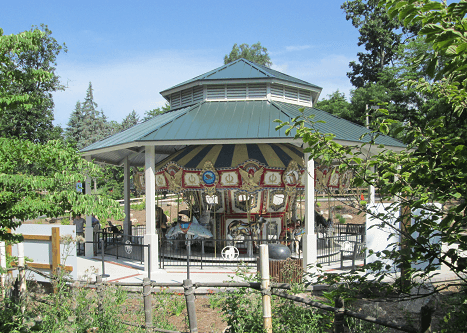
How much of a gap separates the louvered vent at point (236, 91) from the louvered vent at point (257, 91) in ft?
0.81

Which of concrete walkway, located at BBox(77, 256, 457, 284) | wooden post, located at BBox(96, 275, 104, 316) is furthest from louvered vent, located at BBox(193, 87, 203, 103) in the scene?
wooden post, located at BBox(96, 275, 104, 316)

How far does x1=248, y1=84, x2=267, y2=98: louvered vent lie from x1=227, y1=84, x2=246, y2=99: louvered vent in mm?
246

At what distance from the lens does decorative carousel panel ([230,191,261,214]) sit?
15.5m

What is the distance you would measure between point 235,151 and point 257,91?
102 inches

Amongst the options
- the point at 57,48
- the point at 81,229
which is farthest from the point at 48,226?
the point at 57,48

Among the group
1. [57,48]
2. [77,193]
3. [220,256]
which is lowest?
[220,256]

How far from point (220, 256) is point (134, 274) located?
369cm

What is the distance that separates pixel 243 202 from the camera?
15.8 metres

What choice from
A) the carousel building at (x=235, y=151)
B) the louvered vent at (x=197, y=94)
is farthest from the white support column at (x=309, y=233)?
the louvered vent at (x=197, y=94)

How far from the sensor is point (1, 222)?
18.5 feet

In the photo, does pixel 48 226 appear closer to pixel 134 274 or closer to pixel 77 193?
pixel 77 193

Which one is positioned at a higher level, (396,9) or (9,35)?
(9,35)

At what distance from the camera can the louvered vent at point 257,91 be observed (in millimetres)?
15670

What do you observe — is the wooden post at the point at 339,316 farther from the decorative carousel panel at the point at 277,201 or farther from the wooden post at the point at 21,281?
the decorative carousel panel at the point at 277,201
